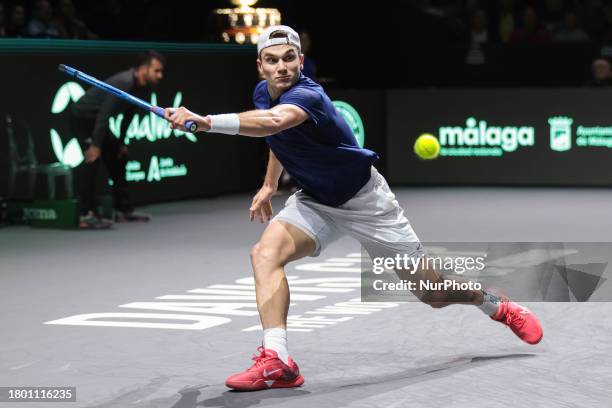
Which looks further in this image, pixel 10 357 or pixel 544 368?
pixel 10 357

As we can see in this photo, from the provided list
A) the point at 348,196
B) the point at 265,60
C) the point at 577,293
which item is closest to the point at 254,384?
the point at 348,196

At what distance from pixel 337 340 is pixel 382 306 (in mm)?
1250

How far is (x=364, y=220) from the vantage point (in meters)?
6.78

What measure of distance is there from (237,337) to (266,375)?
58.3 inches

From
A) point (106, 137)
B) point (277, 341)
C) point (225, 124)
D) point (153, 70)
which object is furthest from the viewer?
point (106, 137)

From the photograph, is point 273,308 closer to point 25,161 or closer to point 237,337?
point 237,337

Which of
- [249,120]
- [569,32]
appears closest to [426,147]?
[569,32]

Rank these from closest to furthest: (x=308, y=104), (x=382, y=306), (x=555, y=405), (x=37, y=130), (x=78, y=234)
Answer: (x=555, y=405) < (x=308, y=104) < (x=382, y=306) < (x=78, y=234) < (x=37, y=130)

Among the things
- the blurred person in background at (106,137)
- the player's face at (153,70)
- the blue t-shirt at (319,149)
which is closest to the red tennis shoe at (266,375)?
the blue t-shirt at (319,149)

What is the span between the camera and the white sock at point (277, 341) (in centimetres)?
625

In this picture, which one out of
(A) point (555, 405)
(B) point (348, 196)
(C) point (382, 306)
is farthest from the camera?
(C) point (382, 306)

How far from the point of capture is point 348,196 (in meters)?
6.73

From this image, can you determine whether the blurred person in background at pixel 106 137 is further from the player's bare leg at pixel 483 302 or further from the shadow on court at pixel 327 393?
the shadow on court at pixel 327 393

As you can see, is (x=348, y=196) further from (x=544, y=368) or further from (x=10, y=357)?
(x=10, y=357)
